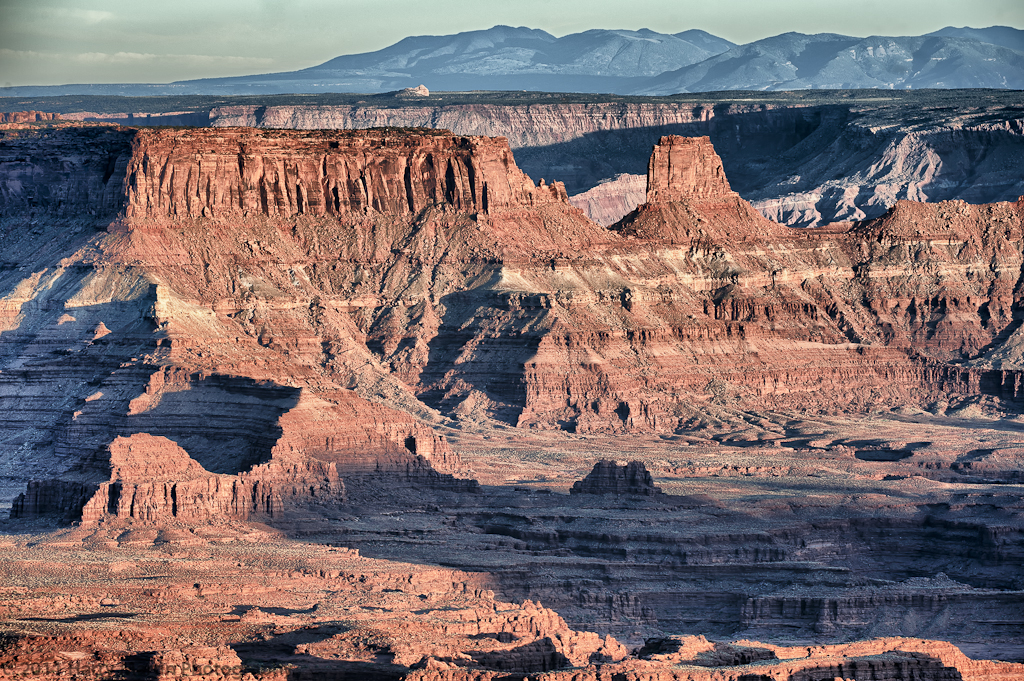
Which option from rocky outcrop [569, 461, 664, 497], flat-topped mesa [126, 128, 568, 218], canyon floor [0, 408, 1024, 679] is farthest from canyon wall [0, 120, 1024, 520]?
rocky outcrop [569, 461, 664, 497]

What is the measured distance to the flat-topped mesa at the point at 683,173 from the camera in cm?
16175

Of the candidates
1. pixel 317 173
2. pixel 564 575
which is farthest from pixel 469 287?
pixel 564 575

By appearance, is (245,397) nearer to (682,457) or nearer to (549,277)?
(682,457)

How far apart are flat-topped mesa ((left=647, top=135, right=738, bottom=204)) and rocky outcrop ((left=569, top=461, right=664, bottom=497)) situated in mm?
58401

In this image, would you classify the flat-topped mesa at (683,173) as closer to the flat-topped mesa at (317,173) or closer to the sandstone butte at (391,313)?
the sandstone butte at (391,313)

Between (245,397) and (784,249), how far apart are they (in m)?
66.2

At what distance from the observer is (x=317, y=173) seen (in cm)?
14412

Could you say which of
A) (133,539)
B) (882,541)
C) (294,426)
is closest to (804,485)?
(882,541)

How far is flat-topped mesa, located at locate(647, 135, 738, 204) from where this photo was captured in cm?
16175

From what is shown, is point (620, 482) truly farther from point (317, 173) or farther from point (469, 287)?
point (317, 173)

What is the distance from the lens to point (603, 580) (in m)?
90.6

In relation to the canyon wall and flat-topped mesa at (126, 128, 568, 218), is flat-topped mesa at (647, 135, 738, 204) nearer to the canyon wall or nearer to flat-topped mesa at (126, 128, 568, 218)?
the canyon wall

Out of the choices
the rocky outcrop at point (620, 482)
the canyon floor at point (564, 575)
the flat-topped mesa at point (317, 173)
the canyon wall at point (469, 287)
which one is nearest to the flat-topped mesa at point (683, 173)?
the canyon wall at point (469, 287)

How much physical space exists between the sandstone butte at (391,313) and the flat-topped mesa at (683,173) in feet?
0.64
